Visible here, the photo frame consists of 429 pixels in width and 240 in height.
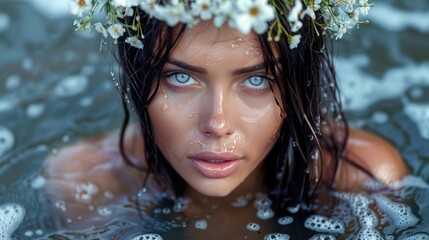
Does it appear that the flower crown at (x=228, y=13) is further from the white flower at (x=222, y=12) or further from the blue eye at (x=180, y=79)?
the blue eye at (x=180, y=79)

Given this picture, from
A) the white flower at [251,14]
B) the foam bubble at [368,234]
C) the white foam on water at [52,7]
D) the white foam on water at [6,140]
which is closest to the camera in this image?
the white flower at [251,14]

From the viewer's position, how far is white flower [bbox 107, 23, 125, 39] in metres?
2.03

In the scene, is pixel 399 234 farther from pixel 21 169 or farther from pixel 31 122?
pixel 31 122

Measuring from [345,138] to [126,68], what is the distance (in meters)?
0.90

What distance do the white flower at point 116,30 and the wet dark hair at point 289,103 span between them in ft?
0.22

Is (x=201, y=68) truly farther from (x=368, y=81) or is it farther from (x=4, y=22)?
(x=4, y=22)

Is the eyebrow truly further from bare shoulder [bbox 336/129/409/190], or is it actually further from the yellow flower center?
bare shoulder [bbox 336/129/409/190]

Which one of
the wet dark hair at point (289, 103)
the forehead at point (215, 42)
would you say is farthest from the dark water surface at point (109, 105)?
the forehead at point (215, 42)

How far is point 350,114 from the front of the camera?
10.9 feet

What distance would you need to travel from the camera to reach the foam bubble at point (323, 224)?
2.51 metres

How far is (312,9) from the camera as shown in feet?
6.56

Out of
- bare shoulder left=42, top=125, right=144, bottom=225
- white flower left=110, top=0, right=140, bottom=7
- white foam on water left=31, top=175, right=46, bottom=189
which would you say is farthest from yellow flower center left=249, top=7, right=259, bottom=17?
white foam on water left=31, top=175, right=46, bottom=189

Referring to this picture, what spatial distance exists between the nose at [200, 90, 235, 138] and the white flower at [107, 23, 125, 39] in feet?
0.95

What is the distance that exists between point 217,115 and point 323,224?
28.8 inches
